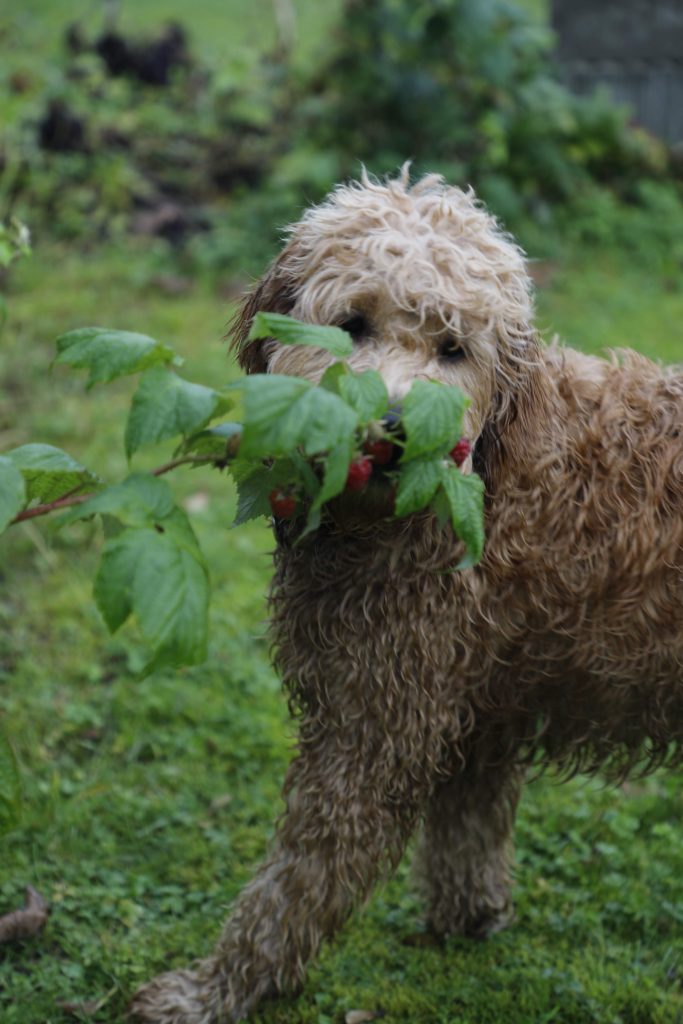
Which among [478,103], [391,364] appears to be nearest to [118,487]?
[391,364]

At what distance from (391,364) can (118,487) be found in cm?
78

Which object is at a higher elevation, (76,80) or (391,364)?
(76,80)

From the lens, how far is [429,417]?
2123mm

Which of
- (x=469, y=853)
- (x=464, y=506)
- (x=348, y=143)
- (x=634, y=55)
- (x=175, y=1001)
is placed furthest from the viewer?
(x=634, y=55)

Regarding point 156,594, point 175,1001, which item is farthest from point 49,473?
point 175,1001

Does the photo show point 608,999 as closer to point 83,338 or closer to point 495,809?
point 495,809

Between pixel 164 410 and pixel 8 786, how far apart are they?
0.91m

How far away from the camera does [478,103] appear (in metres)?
8.48

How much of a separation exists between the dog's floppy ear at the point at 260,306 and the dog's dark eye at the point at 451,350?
0.40 m

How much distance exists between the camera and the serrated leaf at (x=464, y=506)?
2223 mm

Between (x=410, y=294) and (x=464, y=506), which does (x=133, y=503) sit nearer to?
(x=464, y=506)

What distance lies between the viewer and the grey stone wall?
10.3 metres

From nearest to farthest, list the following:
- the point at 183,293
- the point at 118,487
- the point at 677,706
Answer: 1. the point at 118,487
2. the point at 677,706
3. the point at 183,293

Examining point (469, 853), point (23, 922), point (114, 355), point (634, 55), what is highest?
point (634, 55)
